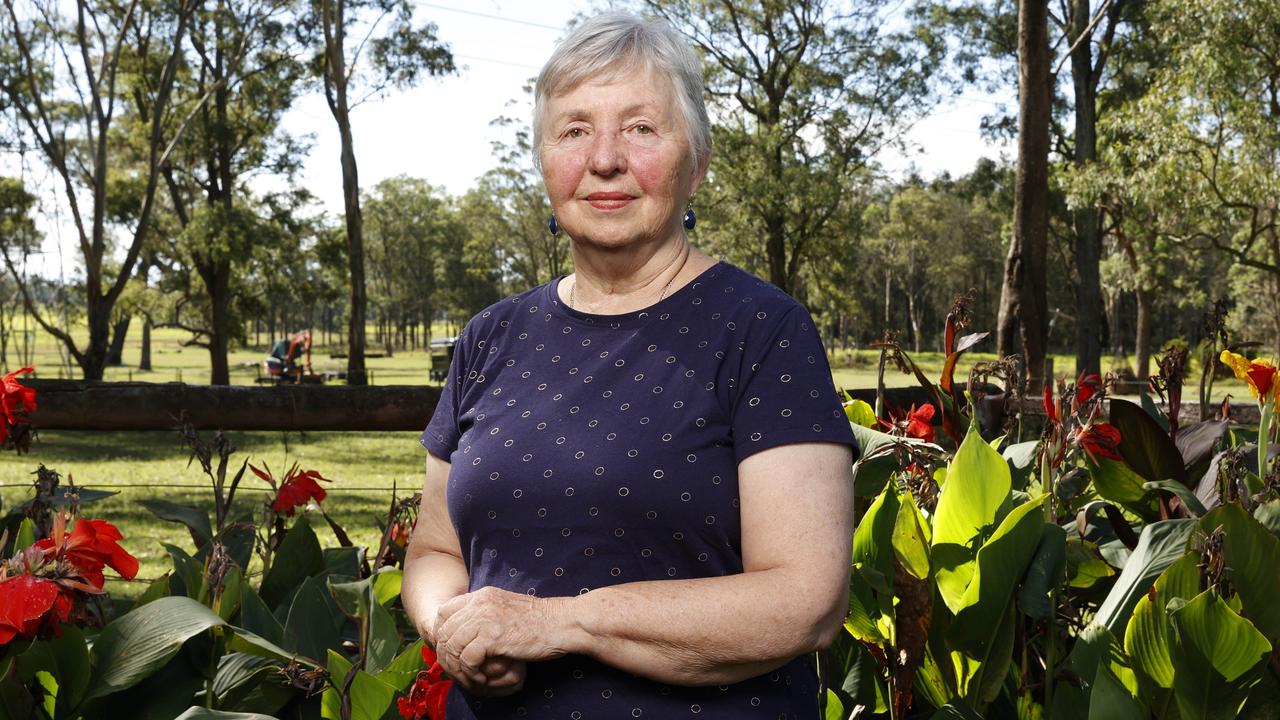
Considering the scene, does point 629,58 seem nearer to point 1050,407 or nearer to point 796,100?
point 1050,407

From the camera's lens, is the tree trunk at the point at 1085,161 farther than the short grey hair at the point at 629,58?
Yes

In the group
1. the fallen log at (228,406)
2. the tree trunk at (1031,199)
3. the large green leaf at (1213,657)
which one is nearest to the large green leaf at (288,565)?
the fallen log at (228,406)

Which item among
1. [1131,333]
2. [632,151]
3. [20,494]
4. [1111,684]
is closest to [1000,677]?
[1111,684]

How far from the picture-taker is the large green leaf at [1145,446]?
7.92 feet

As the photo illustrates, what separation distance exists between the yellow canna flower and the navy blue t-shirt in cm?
126

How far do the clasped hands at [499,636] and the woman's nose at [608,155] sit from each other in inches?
22.8

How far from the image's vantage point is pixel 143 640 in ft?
6.30

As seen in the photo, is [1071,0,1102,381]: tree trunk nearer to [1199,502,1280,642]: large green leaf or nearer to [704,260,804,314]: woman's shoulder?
[1199,502,1280,642]: large green leaf

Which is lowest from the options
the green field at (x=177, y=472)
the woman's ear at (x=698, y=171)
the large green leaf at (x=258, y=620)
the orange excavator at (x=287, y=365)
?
the green field at (x=177, y=472)

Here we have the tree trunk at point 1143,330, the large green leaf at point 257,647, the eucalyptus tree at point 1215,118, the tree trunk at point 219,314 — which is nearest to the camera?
the large green leaf at point 257,647

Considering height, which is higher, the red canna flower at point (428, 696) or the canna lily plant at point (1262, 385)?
the canna lily plant at point (1262, 385)

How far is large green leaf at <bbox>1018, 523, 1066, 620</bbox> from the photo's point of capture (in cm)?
182

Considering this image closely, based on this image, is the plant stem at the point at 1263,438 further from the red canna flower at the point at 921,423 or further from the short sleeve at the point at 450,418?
the short sleeve at the point at 450,418

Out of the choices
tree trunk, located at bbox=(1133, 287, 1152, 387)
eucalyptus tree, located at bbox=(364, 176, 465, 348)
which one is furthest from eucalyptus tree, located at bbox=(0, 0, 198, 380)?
eucalyptus tree, located at bbox=(364, 176, 465, 348)
